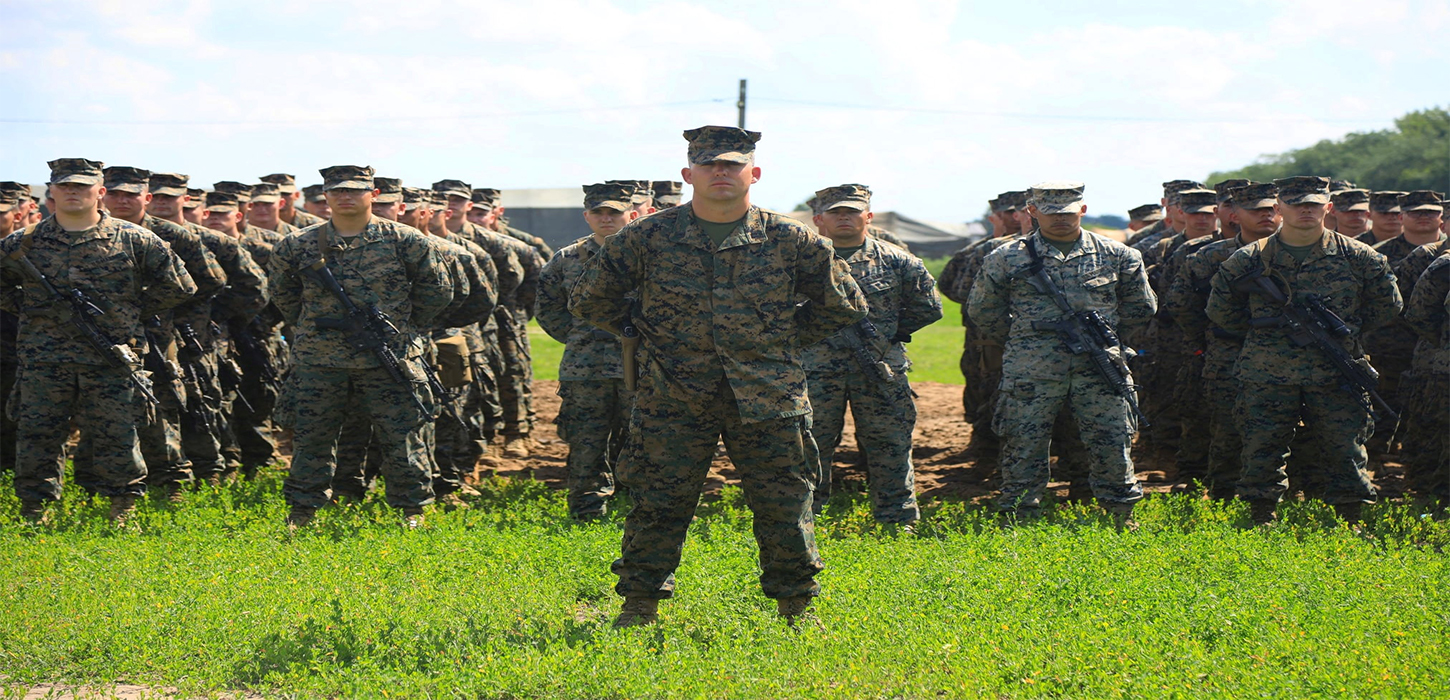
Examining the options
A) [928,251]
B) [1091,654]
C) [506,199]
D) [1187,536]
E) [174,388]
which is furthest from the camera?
[928,251]

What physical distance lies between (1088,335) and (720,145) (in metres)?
3.12

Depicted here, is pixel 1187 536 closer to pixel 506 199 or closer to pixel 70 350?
pixel 70 350

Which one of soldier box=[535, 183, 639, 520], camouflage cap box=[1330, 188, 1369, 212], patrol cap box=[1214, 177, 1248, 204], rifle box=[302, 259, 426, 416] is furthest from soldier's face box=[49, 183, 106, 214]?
camouflage cap box=[1330, 188, 1369, 212]

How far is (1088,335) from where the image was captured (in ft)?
23.6

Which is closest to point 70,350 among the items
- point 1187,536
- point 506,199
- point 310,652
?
point 310,652

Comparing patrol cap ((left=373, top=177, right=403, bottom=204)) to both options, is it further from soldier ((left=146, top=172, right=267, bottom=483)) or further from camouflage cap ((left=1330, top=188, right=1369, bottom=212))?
camouflage cap ((left=1330, top=188, right=1369, bottom=212))

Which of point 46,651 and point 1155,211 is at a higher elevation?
point 1155,211

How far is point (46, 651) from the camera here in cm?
516

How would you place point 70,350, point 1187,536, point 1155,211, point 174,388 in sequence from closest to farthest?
point 1187,536, point 70,350, point 174,388, point 1155,211

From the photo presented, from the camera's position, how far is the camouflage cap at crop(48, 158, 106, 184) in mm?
7355

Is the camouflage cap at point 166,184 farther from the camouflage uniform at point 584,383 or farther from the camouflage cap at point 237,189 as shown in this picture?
the camouflage uniform at point 584,383

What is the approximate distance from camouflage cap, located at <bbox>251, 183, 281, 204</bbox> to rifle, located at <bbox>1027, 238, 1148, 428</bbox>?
22.8ft

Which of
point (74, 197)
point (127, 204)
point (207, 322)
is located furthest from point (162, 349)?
point (74, 197)

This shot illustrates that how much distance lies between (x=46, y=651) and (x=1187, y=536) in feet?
18.8
